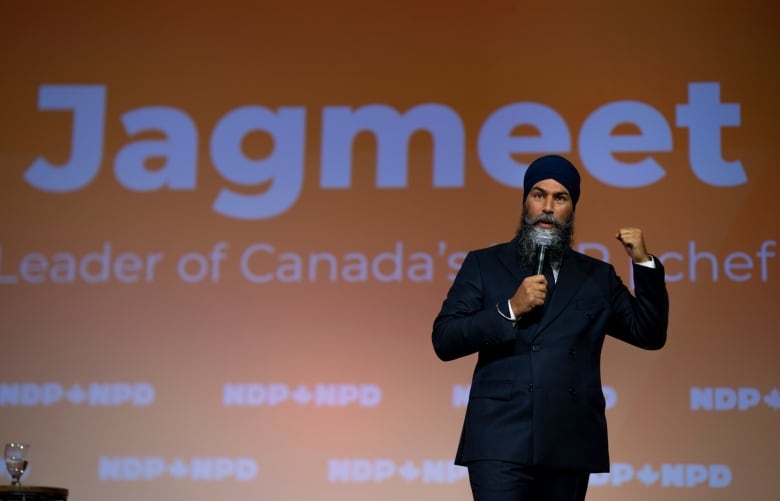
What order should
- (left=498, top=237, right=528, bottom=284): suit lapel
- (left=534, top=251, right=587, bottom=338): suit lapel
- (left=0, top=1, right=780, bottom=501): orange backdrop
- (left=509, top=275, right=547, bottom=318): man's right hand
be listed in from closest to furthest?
(left=509, top=275, right=547, bottom=318): man's right hand → (left=534, top=251, right=587, bottom=338): suit lapel → (left=498, top=237, right=528, bottom=284): suit lapel → (left=0, top=1, right=780, bottom=501): orange backdrop

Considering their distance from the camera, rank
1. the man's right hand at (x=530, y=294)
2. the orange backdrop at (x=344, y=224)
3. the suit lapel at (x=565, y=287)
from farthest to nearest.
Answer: the orange backdrop at (x=344, y=224), the suit lapel at (x=565, y=287), the man's right hand at (x=530, y=294)

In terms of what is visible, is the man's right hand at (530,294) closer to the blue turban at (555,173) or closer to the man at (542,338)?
the man at (542,338)

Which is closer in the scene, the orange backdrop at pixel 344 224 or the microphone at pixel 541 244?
the microphone at pixel 541 244

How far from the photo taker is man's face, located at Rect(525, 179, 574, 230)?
2.92 meters


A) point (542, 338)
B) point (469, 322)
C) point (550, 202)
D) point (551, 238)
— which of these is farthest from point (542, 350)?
point (550, 202)

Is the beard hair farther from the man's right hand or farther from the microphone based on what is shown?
the man's right hand

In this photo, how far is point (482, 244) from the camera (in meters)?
4.79

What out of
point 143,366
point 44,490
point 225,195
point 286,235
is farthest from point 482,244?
point 44,490

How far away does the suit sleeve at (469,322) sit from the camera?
106 inches

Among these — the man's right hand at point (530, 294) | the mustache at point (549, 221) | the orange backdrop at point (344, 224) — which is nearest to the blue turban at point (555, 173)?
the mustache at point (549, 221)

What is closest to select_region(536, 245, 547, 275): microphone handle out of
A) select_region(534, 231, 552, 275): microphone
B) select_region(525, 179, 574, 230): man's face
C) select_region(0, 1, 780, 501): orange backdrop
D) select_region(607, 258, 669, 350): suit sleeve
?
Answer: select_region(534, 231, 552, 275): microphone

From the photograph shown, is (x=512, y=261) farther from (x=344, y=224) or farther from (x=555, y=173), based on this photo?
(x=344, y=224)

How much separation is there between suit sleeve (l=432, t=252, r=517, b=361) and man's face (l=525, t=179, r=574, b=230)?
0.20 metres

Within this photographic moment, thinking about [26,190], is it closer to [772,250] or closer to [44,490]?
[44,490]
